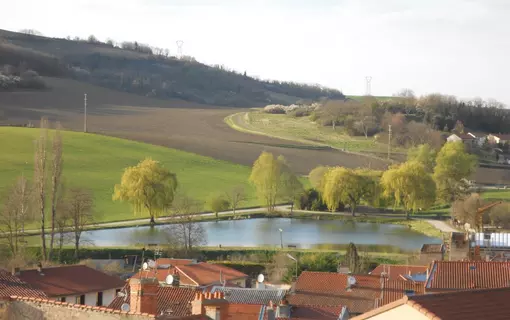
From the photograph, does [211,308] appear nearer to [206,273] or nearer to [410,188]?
[206,273]

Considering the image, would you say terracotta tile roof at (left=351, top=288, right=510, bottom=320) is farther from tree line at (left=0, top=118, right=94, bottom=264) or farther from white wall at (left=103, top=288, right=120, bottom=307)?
tree line at (left=0, top=118, right=94, bottom=264)

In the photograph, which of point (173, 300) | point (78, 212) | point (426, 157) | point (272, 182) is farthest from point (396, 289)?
point (426, 157)

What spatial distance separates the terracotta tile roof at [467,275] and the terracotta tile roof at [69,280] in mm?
10827

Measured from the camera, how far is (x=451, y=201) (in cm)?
7856

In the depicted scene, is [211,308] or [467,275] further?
[467,275]

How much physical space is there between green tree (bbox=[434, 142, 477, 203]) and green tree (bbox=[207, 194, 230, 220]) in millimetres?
17144

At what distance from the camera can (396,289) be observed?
29422mm

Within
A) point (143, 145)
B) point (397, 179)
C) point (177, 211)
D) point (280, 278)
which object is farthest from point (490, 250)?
point (143, 145)

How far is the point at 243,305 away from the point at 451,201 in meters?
58.5

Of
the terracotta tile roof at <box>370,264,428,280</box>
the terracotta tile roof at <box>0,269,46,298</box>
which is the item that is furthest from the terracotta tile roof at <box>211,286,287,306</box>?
the terracotta tile roof at <box>370,264,428,280</box>

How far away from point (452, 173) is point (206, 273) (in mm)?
47363

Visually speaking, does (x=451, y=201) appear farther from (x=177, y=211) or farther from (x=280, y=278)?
(x=280, y=278)

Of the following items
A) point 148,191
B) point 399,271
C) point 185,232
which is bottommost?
point 185,232

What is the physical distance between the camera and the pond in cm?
5644
